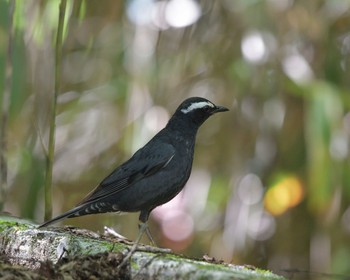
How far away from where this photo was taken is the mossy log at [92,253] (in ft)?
8.63

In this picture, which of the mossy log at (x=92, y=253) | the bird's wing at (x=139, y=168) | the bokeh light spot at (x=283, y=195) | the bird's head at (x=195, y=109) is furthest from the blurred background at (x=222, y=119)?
the mossy log at (x=92, y=253)

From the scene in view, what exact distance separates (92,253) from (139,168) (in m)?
1.82

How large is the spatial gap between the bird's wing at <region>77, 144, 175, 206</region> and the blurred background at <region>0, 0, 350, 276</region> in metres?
1.21

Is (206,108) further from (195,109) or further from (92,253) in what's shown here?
(92,253)

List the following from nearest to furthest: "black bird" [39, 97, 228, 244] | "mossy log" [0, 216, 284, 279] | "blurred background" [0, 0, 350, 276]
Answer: "mossy log" [0, 216, 284, 279]
"black bird" [39, 97, 228, 244]
"blurred background" [0, 0, 350, 276]

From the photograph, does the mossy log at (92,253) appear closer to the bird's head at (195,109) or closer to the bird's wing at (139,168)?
the bird's wing at (139,168)

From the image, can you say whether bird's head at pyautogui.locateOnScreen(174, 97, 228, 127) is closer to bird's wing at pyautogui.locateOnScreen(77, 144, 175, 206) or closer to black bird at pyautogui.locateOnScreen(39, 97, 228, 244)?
black bird at pyautogui.locateOnScreen(39, 97, 228, 244)

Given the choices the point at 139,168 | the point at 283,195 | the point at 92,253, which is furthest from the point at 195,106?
the point at 92,253

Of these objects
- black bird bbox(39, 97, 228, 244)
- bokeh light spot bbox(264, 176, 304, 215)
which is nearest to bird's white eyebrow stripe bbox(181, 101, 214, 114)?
black bird bbox(39, 97, 228, 244)

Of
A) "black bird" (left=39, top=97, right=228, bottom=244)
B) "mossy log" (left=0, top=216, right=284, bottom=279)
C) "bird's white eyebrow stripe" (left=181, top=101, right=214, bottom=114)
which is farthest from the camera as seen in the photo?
"bird's white eyebrow stripe" (left=181, top=101, right=214, bottom=114)

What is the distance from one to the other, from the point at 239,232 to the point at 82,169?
1.65 m

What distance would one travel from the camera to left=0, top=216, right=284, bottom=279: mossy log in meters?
2.63

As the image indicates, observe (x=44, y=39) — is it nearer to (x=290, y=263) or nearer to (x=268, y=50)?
(x=268, y=50)

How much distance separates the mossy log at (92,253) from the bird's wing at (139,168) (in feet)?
3.15
